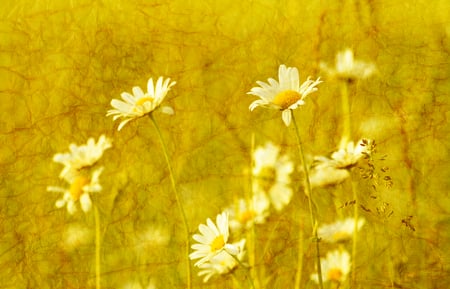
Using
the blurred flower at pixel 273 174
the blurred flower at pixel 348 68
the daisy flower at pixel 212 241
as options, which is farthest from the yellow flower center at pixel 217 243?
the blurred flower at pixel 348 68

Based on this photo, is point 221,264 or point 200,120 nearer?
point 221,264

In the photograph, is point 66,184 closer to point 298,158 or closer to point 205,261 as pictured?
point 205,261

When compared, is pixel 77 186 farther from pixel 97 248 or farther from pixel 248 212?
pixel 248 212

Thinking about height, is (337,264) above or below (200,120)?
below

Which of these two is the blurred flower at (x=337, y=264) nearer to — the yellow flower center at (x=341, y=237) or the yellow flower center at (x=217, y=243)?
the yellow flower center at (x=341, y=237)

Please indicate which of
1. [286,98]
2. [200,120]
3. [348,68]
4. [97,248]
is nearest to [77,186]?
[97,248]

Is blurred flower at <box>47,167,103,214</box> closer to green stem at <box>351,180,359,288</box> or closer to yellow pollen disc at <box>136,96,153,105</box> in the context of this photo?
yellow pollen disc at <box>136,96,153,105</box>

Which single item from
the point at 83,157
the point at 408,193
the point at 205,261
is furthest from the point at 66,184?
the point at 408,193
